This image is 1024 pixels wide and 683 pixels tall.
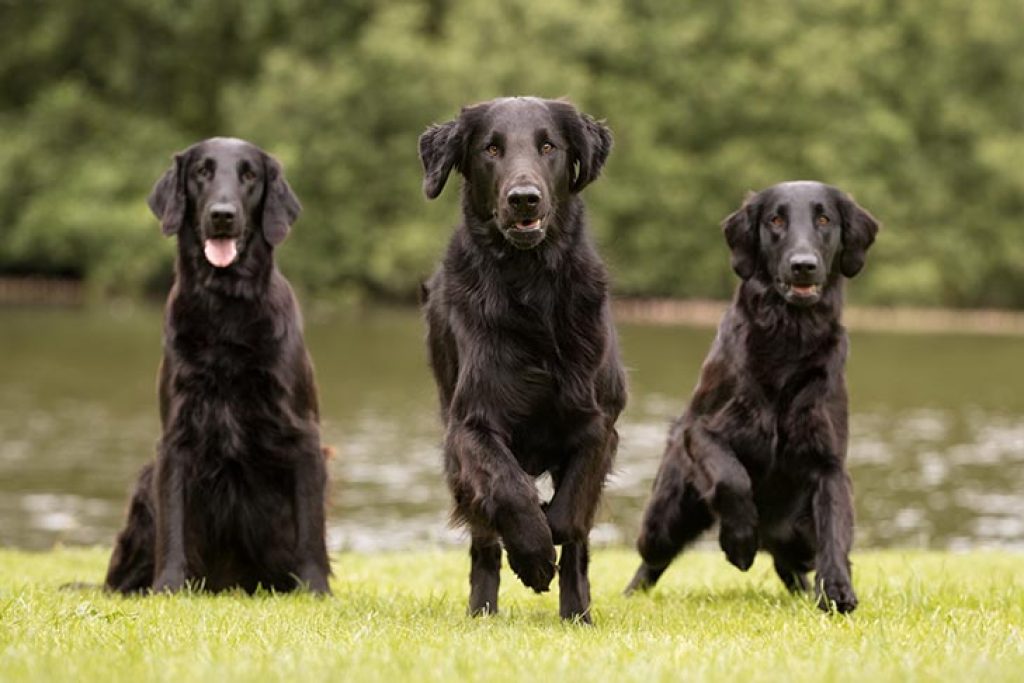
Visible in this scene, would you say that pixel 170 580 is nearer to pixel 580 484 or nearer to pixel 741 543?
pixel 580 484

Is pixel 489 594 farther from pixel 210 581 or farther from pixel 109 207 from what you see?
pixel 109 207

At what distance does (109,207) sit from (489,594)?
36111 millimetres

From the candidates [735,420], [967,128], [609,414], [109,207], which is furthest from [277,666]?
[967,128]

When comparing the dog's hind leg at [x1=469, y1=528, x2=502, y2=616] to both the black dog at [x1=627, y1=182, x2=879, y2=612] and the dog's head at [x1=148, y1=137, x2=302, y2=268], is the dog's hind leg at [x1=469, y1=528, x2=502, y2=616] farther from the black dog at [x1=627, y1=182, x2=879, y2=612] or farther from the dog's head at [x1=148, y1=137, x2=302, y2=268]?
the dog's head at [x1=148, y1=137, x2=302, y2=268]

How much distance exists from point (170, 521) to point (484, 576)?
5.88ft

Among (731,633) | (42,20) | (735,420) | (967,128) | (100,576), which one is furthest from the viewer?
(967,128)

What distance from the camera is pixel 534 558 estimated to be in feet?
17.2

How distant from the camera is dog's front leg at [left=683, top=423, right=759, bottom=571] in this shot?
6398mm

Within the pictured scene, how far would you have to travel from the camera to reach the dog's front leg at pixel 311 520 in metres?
6.97

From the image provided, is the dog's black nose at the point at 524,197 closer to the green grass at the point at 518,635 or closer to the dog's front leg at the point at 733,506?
the green grass at the point at 518,635

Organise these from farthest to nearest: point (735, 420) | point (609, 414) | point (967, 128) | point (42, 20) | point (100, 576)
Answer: point (967, 128) < point (42, 20) < point (100, 576) < point (735, 420) < point (609, 414)

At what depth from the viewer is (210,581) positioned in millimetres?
7082

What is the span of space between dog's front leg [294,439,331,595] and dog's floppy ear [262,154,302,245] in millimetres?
1008

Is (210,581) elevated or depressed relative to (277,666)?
depressed
